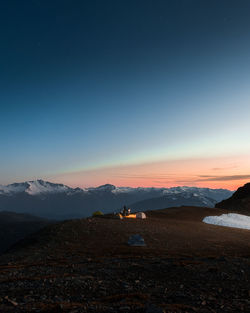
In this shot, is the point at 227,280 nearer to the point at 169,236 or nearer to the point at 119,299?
the point at 119,299

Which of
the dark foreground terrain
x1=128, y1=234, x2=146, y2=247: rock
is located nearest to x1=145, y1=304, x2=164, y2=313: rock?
the dark foreground terrain

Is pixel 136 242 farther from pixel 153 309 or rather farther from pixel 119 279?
pixel 153 309

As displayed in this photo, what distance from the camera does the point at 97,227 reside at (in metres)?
37.9

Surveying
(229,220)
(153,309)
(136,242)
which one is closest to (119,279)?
(153,309)

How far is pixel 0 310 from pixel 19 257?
14.7 m

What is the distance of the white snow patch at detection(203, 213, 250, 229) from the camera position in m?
58.2

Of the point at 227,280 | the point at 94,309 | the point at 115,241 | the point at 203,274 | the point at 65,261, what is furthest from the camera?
the point at 115,241

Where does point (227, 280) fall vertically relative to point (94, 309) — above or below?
below

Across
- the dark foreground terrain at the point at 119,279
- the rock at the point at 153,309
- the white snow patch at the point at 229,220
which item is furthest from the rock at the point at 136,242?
the white snow patch at the point at 229,220

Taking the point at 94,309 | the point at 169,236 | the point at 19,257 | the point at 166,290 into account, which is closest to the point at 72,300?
the point at 94,309

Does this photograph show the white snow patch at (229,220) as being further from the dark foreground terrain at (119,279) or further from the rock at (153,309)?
the rock at (153,309)

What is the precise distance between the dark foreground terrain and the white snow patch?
1143 inches

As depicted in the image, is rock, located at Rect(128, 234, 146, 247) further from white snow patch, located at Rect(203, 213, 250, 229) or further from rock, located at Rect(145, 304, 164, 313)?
white snow patch, located at Rect(203, 213, 250, 229)

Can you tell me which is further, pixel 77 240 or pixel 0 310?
pixel 77 240
